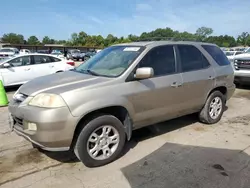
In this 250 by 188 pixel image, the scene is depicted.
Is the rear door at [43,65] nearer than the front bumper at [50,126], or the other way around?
the front bumper at [50,126]

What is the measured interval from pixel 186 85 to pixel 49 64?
7283mm

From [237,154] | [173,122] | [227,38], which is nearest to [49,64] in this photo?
[173,122]

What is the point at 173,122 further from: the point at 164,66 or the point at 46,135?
the point at 46,135

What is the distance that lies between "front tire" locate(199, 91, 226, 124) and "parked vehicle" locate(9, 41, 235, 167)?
0.12 ft

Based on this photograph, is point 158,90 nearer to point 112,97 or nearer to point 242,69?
point 112,97

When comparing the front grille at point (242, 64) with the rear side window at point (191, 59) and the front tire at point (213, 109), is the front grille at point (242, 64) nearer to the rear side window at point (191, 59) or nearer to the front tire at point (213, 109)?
the front tire at point (213, 109)

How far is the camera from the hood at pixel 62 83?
11.0 ft

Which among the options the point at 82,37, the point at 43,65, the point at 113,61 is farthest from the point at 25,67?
the point at 82,37

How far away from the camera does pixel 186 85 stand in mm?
4477

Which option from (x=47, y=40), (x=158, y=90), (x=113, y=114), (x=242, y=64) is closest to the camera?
(x=113, y=114)

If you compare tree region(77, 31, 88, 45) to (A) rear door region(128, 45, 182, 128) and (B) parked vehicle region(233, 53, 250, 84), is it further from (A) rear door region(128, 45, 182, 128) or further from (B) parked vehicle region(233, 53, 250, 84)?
(A) rear door region(128, 45, 182, 128)

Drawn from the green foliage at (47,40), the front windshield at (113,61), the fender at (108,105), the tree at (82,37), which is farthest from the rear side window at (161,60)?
the green foliage at (47,40)

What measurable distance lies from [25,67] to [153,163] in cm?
771

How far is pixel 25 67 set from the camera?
967 cm
